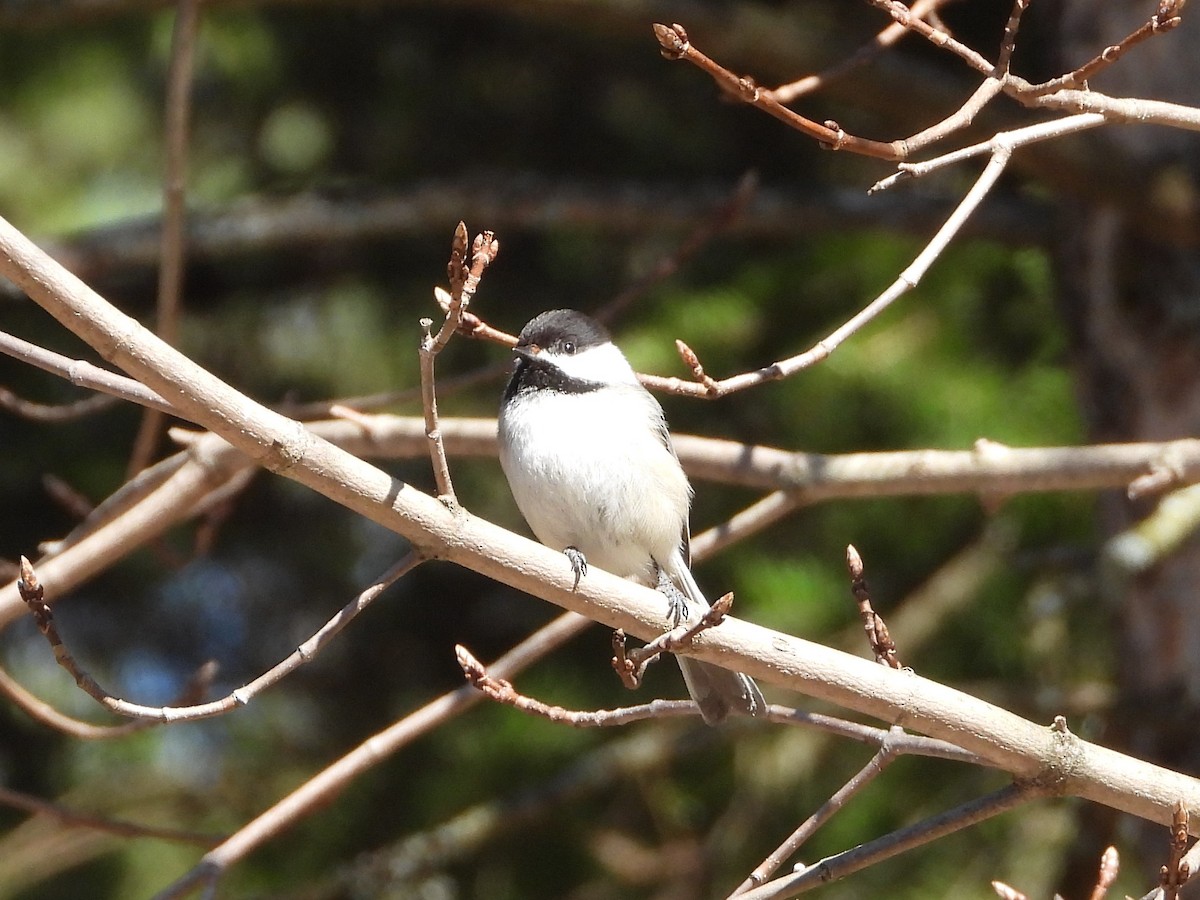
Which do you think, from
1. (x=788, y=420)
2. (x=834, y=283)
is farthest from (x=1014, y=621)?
(x=834, y=283)

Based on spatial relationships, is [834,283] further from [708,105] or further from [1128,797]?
[1128,797]

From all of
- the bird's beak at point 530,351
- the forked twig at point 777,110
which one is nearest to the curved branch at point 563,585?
the forked twig at point 777,110

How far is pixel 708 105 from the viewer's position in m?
5.82

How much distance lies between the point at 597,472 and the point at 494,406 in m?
1.56

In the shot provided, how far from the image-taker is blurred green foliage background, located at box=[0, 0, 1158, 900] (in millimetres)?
4695

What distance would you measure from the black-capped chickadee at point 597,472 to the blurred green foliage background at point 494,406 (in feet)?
2.51

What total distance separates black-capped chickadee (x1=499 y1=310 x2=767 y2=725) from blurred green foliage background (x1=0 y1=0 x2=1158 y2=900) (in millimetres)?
764

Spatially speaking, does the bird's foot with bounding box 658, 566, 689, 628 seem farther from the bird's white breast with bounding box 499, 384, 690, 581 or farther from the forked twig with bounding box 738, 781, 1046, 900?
the forked twig with bounding box 738, 781, 1046, 900

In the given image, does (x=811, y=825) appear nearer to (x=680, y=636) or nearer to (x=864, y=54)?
(x=680, y=636)

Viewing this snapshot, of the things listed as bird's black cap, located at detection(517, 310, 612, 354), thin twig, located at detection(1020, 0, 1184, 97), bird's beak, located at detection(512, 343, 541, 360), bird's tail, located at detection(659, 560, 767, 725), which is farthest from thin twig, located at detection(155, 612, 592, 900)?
thin twig, located at detection(1020, 0, 1184, 97)

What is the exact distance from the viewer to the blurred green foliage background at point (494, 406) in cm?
470

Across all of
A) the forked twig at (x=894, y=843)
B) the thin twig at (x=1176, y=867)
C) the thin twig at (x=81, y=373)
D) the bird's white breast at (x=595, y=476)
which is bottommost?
the thin twig at (x=1176, y=867)

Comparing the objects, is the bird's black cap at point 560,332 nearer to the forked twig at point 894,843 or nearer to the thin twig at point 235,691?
the thin twig at point 235,691

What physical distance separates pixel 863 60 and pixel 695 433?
2282mm
